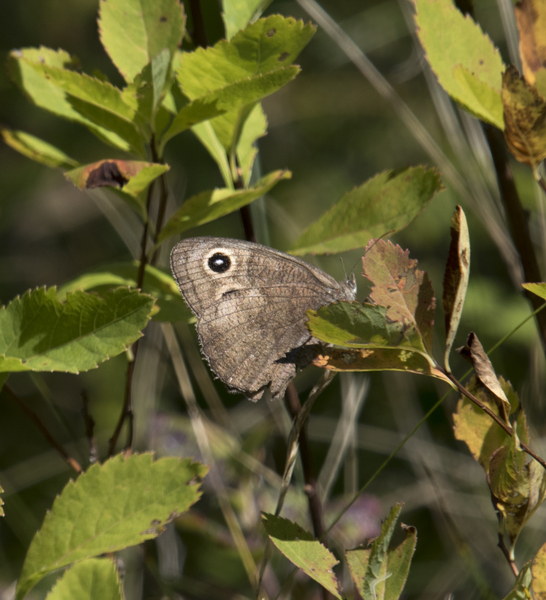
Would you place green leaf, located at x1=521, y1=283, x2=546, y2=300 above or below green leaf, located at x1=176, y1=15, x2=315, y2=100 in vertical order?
below

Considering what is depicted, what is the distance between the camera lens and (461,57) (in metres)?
0.69

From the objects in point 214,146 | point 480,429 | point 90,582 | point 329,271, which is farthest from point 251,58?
point 329,271

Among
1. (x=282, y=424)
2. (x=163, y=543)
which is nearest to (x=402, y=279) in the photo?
(x=282, y=424)

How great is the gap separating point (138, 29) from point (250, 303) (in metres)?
0.44

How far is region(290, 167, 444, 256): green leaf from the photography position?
699mm

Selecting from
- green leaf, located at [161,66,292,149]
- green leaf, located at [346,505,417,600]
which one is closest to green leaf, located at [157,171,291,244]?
green leaf, located at [161,66,292,149]

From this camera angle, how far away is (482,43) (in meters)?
0.70

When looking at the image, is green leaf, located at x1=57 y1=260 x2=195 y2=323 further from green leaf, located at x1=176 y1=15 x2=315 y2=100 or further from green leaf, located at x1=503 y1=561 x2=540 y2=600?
green leaf, located at x1=503 y1=561 x2=540 y2=600

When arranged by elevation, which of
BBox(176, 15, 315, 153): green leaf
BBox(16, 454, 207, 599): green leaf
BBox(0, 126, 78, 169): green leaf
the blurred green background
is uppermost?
BBox(176, 15, 315, 153): green leaf

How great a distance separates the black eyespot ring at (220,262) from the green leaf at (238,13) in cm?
32

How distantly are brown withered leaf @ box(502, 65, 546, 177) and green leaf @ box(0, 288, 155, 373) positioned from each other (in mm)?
434

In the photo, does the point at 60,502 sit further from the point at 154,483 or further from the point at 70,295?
the point at 70,295

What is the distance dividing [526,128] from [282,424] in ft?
3.00

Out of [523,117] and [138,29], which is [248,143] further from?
[523,117]
